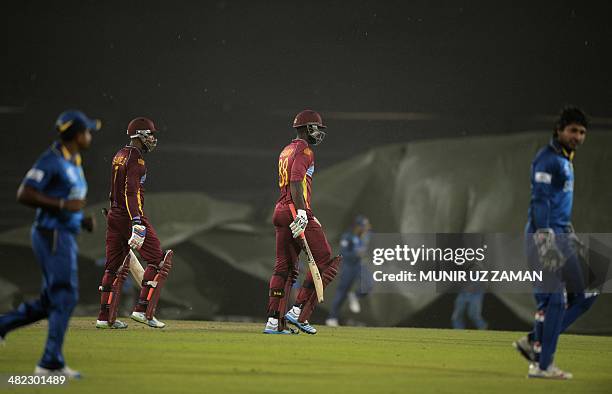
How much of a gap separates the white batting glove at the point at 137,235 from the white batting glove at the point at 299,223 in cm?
142

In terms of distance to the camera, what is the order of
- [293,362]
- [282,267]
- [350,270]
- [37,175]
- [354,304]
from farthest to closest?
1. [354,304]
2. [350,270]
3. [282,267]
4. [293,362]
5. [37,175]

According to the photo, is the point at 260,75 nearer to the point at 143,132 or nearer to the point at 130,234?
the point at 143,132

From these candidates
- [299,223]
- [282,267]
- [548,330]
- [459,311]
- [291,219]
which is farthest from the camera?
[459,311]

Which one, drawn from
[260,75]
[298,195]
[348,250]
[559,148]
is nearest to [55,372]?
[559,148]

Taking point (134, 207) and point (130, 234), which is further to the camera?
point (130, 234)

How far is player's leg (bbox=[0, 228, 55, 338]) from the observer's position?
6062 millimetres

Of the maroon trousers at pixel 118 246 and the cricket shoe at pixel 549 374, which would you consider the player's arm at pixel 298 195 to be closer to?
the maroon trousers at pixel 118 246

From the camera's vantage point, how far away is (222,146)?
49.1 ft

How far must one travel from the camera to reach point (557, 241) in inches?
268

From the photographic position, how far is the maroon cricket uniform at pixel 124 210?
10219mm

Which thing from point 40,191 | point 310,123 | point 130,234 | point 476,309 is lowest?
point 40,191

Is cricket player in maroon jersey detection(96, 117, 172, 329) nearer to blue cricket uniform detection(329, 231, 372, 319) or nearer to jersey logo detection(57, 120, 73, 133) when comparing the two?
blue cricket uniform detection(329, 231, 372, 319)

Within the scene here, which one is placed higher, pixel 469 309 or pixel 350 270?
pixel 350 270

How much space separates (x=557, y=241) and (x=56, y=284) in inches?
121
